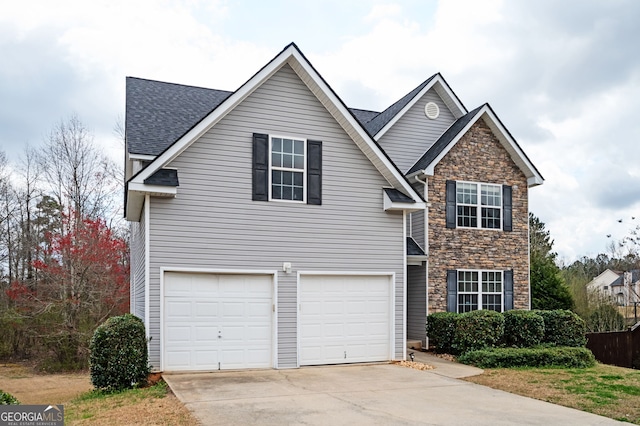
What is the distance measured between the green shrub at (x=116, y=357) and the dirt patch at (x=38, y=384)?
15.8 feet

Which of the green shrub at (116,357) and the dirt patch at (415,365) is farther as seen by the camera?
the dirt patch at (415,365)

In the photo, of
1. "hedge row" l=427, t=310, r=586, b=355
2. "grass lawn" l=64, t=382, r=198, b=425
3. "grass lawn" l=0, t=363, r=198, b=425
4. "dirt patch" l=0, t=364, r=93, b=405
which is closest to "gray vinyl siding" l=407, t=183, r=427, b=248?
"hedge row" l=427, t=310, r=586, b=355

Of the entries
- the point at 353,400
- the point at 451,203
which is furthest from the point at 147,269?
the point at 451,203

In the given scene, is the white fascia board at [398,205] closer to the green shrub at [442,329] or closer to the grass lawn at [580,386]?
the green shrub at [442,329]

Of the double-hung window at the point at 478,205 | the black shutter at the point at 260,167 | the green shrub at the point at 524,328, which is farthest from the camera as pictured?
the double-hung window at the point at 478,205

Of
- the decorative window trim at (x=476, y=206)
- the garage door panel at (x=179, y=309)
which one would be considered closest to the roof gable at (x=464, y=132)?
the decorative window trim at (x=476, y=206)

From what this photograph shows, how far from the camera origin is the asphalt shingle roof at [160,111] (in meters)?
14.5

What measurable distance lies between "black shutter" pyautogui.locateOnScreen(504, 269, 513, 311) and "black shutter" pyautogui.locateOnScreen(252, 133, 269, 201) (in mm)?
9693

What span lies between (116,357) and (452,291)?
35.8 ft

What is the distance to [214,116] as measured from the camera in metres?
13.0

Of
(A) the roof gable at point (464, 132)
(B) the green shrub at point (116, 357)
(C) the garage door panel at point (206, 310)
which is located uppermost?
(A) the roof gable at point (464, 132)

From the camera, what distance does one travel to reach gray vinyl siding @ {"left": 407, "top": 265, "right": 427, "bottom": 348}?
18469 mm

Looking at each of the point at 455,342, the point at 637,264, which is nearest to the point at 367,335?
the point at 455,342

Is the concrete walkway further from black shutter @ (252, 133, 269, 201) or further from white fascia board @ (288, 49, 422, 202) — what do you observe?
white fascia board @ (288, 49, 422, 202)
